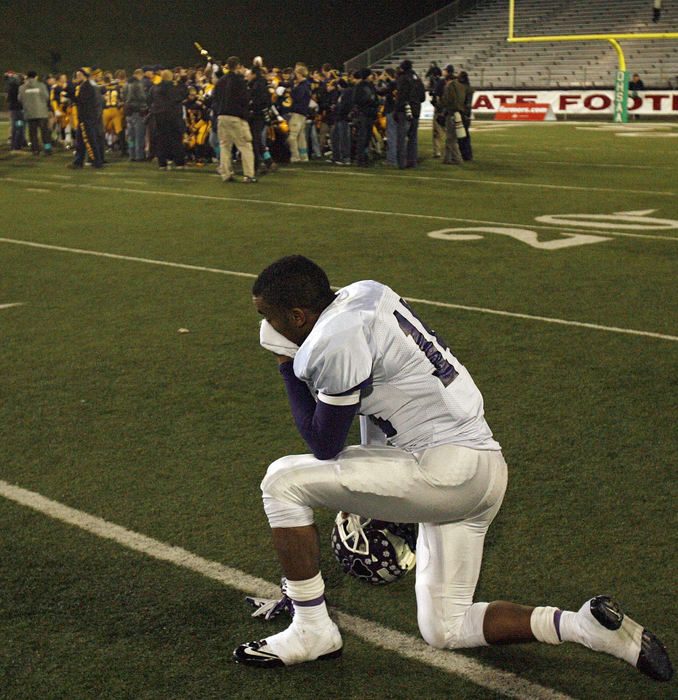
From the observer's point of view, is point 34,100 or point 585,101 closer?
point 34,100

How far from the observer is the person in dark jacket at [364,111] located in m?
16.9

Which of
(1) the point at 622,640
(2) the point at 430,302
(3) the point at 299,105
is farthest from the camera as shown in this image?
(3) the point at 299,105

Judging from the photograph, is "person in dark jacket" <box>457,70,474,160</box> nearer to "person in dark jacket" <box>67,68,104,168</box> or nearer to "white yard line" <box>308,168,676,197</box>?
"white yard line" <box>308,168,676,197</box>

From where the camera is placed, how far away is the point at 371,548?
3.35m

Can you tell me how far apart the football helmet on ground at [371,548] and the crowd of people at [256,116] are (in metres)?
12.1

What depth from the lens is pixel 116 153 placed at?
2245cm

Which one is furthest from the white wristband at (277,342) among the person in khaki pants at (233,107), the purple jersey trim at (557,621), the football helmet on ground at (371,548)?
the person in khaki pants at (233,107)

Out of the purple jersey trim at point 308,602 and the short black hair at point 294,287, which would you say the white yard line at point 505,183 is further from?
the purple jersey trim at point 308,602

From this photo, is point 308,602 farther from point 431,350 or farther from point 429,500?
point 431,350

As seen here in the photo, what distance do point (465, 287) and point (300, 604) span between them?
535cm

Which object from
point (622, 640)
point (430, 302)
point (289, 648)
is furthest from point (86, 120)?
point (622, 640)

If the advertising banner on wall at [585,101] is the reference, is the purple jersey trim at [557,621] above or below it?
below

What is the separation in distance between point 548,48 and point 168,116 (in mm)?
27285

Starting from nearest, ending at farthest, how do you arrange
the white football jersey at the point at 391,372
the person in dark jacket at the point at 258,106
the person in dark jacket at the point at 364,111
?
the white football jersey at the point at 391,372
the person in dark jacket at the point at 258,106
the person in dark jacket at the point at 364,111
